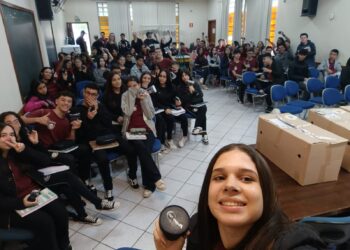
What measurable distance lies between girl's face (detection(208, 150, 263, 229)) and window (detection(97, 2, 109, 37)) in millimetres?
12355

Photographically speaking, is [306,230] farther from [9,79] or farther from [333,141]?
[9,79]

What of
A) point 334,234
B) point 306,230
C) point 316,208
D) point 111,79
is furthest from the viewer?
point 111,79

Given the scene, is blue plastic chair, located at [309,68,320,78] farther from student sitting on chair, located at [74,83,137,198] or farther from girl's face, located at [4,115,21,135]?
girl's face, located at [4,115,21,135]

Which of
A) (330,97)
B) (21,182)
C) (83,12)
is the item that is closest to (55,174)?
(21,182)

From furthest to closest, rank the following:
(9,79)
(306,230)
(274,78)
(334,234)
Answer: (274,78)
(9,79)
(334,234)
(306,230)

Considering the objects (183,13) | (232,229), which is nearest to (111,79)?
(232,229)

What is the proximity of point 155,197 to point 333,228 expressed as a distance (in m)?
1.87

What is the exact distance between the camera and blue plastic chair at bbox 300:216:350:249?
1.31m

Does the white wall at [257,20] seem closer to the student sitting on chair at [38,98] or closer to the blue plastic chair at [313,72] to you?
the blue plastic chair at [313,72]

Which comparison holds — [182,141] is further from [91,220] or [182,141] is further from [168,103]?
[91,220]

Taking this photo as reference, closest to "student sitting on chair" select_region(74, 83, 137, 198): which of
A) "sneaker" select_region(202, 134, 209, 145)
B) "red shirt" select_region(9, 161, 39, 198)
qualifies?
"red shirt" select_region(9, 161, 39, 198)

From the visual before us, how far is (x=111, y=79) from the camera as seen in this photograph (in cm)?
340

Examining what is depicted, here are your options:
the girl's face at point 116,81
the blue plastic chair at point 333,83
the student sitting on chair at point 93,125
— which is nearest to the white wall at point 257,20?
the blue plastic chair at point 333,83

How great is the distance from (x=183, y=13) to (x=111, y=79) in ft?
36.4
